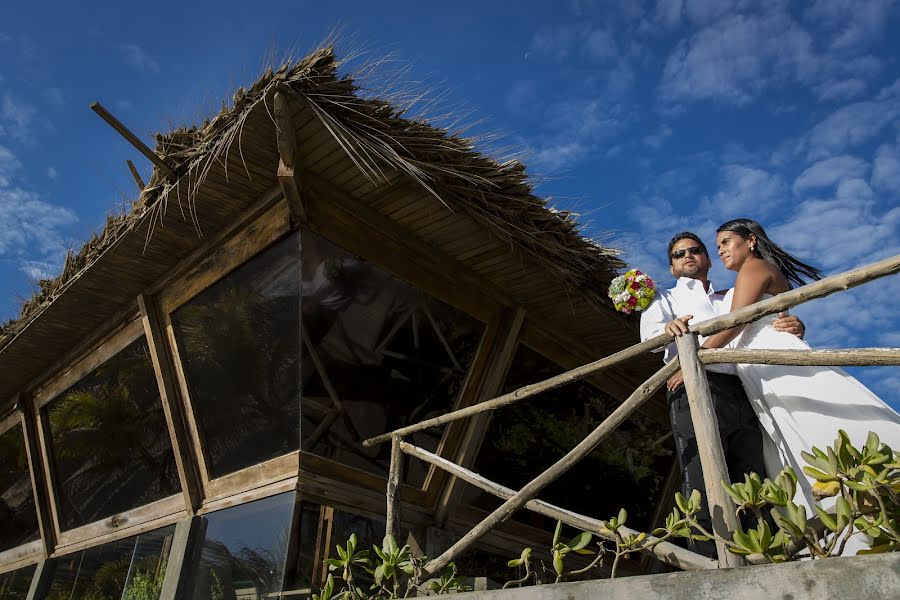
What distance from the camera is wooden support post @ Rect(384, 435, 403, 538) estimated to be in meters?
3.17

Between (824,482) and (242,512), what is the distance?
10.8 feet

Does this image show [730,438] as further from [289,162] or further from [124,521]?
[124,521]

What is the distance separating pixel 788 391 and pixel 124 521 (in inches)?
179

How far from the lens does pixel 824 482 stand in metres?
1.62

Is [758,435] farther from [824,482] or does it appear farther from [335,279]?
[335,279]

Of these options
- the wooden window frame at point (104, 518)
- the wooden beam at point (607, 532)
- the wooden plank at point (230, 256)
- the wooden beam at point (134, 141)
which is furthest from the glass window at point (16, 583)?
the wooden beam at point (607, 532)

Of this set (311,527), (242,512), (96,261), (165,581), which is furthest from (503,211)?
(165,581)

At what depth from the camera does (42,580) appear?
5.78 m

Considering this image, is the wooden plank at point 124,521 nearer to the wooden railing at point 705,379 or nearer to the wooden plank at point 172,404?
the wooden plank at point 172,404

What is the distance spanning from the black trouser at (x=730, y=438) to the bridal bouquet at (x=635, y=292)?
1.97ft

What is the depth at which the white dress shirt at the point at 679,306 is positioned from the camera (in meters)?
3.15

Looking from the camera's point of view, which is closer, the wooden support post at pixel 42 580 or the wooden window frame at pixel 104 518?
the wooden window frame at pixel 104 518

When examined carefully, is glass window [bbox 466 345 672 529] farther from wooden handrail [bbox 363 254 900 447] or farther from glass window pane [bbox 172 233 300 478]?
wooden handrail [bbox 363 254 900 447]

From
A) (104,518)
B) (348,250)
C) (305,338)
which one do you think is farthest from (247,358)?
(104,518)
